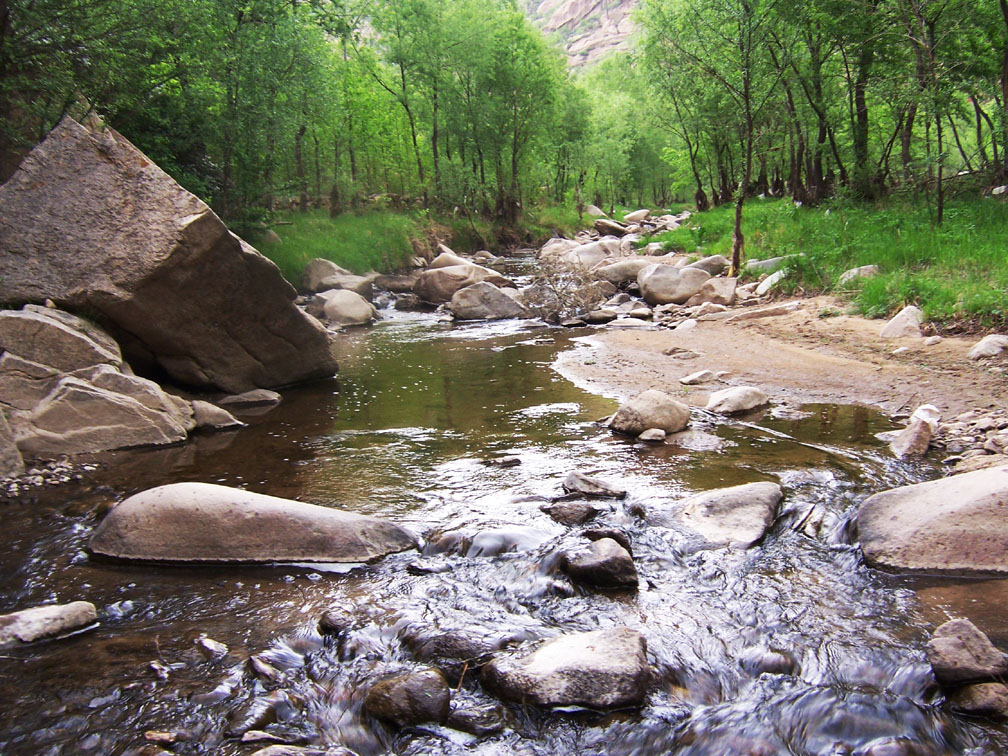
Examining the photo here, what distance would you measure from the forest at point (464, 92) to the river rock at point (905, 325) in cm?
382

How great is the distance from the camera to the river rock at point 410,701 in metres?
3.08

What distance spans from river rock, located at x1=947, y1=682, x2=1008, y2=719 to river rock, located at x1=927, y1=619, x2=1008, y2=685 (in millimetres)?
48

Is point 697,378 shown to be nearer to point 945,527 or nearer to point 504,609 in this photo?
point 945,527

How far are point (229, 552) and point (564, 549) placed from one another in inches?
86.4

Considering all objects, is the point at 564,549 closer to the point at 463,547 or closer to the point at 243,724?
the point at 463,547

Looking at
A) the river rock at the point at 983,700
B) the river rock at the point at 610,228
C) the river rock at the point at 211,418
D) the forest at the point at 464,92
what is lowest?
the river rock at the point at 983,700

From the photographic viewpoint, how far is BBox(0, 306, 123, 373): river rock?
7.01 m

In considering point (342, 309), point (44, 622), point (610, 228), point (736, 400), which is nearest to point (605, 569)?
point (44, 622)

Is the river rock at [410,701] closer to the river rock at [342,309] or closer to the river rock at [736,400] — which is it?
the river rock at [736,400]

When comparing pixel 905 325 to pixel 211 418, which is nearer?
pixel 211 418

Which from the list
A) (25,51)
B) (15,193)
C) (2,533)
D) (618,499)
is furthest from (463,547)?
(25,51)

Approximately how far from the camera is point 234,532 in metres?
4.65

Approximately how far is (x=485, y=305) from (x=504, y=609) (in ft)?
43.3

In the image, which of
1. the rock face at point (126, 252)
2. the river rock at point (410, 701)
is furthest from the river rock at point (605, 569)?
the rock face at point (126, 252)
